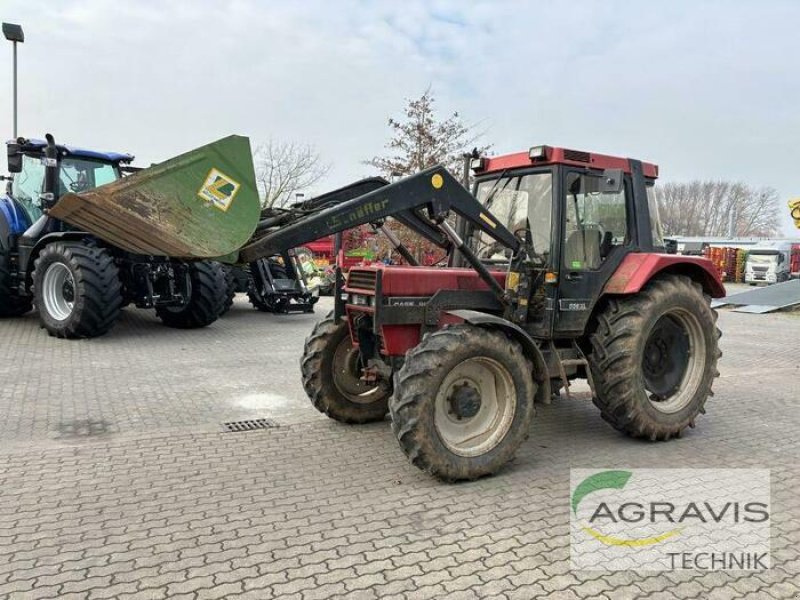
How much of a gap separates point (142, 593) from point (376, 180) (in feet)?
11.1

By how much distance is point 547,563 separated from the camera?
10.3 feet

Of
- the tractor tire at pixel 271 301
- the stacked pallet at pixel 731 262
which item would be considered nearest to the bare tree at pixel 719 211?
the stacked pallet at pixel 731 262

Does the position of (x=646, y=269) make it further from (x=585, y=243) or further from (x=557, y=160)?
(x=557, y=160)

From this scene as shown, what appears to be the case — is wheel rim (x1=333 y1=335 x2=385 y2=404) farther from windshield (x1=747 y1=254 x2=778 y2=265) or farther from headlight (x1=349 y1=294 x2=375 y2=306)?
windshield (x1=747 y1=254 x2=778 y2=265)

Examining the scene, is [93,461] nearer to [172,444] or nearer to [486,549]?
[172,444]

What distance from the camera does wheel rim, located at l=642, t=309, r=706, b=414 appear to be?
5.37 m

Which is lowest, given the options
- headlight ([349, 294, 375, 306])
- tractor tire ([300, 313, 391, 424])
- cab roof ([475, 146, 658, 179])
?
tractor tire ([300, 313, 391, 424])

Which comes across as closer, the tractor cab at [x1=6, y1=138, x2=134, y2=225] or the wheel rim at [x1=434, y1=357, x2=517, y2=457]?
the wheel rim at [x1=434, y1=357, x2=517, y2=457]

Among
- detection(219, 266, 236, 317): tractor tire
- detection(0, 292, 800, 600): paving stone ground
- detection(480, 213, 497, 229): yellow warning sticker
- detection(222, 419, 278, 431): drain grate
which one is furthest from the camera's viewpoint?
detection(219, 266, 236, 317): tractor tire

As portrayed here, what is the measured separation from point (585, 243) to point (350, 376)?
7.49 ft

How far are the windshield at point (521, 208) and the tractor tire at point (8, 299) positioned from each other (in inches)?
353

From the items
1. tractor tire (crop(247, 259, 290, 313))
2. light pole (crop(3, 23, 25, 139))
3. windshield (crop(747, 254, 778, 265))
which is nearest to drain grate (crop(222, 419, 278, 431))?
tractor tire (crop(247, 259, 290, 313))

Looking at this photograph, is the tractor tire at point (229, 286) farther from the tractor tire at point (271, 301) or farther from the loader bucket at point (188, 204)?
the loader bucket at point (188, 204)

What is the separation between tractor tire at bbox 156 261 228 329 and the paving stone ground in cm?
340
